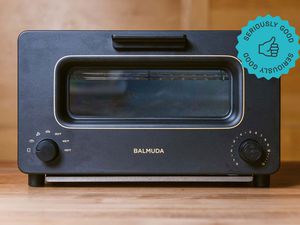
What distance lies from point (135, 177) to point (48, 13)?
1.72 ft

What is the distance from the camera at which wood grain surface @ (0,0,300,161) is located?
116cm

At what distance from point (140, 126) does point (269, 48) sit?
0.81 feet

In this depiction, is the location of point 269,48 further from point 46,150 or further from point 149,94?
point 46,150

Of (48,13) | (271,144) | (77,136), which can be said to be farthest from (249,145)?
(48,13)

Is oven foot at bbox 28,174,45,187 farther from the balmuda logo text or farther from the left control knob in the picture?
the balmuda logo text

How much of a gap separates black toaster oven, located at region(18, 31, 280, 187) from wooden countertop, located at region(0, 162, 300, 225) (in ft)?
0.10

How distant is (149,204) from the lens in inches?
27.5

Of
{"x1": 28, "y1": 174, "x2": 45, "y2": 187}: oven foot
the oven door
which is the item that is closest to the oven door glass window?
the oven door

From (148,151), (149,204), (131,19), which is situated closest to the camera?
(149,204)

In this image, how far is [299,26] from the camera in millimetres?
1167

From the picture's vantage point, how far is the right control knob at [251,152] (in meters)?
0.79

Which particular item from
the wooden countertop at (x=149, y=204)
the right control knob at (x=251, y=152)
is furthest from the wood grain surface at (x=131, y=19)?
the right control knob at (x=251, y=152)

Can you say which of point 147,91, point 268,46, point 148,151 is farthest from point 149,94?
point 268,46

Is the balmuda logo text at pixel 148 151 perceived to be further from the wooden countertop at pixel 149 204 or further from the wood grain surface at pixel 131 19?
the wood grain surface at pixel 131 19
